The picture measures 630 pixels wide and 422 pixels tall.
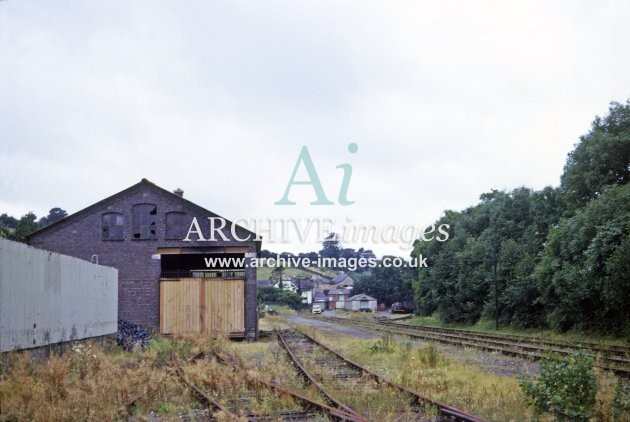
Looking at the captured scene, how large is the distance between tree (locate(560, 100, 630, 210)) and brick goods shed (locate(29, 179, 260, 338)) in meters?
19.2

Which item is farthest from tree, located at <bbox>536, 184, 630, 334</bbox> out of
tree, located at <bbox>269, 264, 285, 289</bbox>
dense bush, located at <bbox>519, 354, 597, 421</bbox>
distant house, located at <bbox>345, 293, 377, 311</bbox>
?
tree, located at <bbox>269, 264, 285, 289</bbox>

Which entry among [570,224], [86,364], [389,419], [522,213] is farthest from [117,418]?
[522,213]

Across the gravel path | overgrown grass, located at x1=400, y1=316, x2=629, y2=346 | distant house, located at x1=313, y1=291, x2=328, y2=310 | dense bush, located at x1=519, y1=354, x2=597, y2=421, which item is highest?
dense bush, located at x1=519, y1=354, x2=597, y2=421

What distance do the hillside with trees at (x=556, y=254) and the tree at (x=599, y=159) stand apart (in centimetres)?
5

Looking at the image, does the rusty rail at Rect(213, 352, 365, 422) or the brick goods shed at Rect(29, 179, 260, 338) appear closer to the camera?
the rusty rail at Rect(213, 352, 365, 422)

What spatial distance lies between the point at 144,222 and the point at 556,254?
18.3 meters

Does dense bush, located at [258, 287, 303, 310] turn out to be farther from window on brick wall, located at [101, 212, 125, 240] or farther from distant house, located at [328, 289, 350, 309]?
window on brick wall, located at [101, 212, 125, 240]

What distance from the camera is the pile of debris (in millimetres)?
18797

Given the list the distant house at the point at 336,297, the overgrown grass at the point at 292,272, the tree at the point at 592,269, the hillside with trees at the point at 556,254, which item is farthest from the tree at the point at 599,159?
the overgrown grass at the point at 292,272

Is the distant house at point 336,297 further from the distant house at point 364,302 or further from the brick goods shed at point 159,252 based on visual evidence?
the brick goods shed at point 159,252

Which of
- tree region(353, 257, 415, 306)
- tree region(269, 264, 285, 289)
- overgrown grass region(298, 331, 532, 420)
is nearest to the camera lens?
overgrown grass region(298, 331, 532, 420)

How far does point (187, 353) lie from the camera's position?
17312 mm

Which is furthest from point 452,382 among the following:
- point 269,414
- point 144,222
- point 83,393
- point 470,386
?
point 144,222

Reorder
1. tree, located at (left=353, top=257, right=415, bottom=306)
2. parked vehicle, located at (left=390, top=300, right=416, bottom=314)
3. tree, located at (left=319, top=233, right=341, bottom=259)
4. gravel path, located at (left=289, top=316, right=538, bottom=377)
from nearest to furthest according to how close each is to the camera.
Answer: gravel path, located at (left=289, top=316, right=538, bottom=377), parked vehicle, located at (left=390, top=300, right=416, bottom=314), tree, located at (left=353, top=257, right=415, bottom=306), tree, located at (left=319, top=233, right=341, bottom=259)
